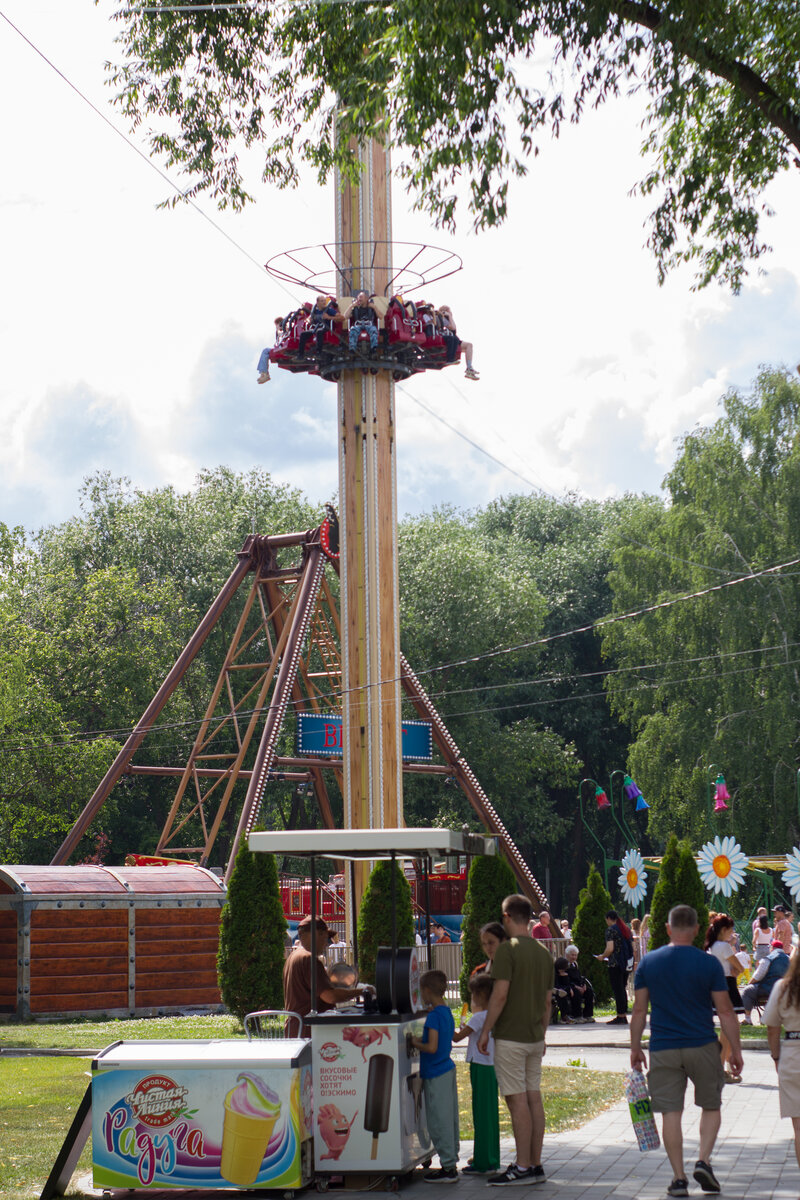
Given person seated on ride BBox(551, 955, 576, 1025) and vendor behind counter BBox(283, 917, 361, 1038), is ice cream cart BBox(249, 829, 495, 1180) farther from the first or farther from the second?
person seated on ride BBox(551, 955, 576, 1025)

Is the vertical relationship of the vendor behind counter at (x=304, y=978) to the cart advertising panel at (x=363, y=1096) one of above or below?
Result: above

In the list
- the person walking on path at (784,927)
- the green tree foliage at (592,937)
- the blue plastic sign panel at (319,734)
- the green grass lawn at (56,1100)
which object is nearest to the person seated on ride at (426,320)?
the blue plastic sign panel at (319,734)

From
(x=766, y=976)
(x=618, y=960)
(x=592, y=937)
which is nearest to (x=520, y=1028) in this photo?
(x=766, y=976)

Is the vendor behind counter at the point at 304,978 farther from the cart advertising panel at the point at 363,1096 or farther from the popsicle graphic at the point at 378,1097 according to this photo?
the popsicle graphic at the point at 378,1097

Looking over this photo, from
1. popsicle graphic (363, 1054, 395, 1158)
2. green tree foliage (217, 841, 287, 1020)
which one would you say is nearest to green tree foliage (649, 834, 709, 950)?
green tree foliage (217, 841, 287, 1020)

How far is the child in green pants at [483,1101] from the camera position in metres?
9.41

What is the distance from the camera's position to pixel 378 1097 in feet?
30.0

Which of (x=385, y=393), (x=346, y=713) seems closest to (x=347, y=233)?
(x=385, y=393)

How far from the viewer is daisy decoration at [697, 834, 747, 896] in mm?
22391

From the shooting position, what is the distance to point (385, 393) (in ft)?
97.5

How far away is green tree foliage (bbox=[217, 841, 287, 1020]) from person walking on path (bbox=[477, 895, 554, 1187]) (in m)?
12.6

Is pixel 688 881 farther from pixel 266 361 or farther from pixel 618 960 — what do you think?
pixel 266 361

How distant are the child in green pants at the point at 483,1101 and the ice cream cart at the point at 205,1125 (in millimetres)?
1229

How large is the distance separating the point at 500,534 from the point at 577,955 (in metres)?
39.7
